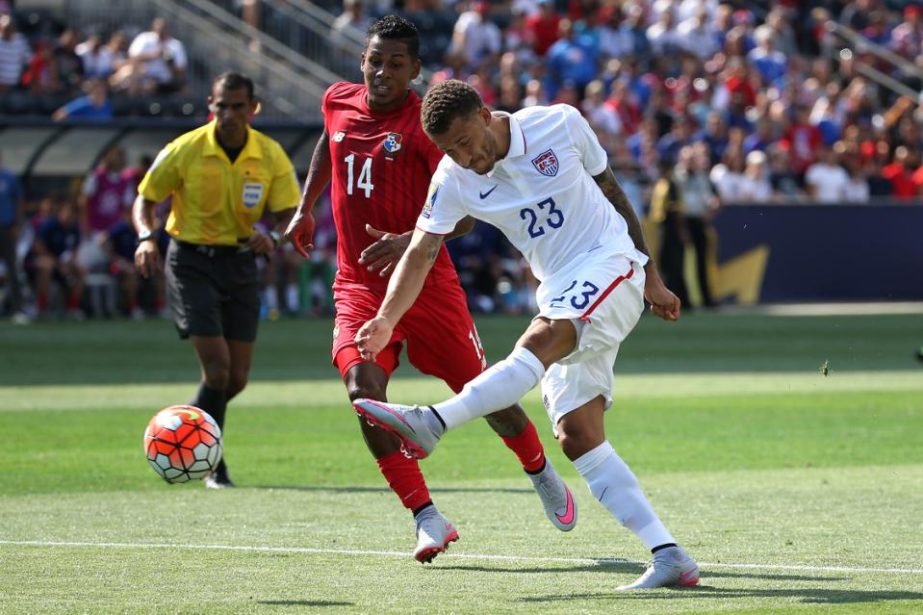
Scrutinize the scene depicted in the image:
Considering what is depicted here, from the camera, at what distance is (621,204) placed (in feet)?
25.5

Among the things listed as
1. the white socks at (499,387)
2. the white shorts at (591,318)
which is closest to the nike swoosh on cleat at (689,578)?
the white shorts at (591,318)

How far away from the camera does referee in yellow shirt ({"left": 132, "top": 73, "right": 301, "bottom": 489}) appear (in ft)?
36.8

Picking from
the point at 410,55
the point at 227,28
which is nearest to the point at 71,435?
the point at 410,55

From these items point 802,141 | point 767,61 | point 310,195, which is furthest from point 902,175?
point 310,195

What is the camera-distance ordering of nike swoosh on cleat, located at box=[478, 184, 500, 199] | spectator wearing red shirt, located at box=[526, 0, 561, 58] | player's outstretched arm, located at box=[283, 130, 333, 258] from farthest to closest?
spectator wearing red shirt, located at box=[526, 0, 561, 58], player's outstretched arm, located at box=[283, 130, 333, 258], nike swoosh on cleat, located at box=[478, 184, 500, 199]

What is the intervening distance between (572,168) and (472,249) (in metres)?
21.1

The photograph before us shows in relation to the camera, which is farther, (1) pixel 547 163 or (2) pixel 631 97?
(2) pixel 631 97

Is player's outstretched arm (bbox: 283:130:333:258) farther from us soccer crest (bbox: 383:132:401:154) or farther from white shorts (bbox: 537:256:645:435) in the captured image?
white shorts (bbox: 537:256:645:435)

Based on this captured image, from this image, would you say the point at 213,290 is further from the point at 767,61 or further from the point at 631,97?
the point at 767,61

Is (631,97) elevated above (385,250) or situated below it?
below

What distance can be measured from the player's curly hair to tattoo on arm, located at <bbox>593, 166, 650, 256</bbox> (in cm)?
89

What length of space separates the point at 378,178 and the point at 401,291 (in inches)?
51.0

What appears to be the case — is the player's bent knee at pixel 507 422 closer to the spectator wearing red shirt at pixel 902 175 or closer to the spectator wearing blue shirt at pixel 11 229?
the spectator wearing blue shirt at pixel 11 229

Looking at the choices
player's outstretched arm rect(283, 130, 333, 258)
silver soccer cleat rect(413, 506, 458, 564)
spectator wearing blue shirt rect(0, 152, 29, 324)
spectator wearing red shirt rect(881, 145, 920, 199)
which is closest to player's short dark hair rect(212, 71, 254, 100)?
player's outstretched arm rect(283, 130, 333, 258)
